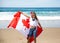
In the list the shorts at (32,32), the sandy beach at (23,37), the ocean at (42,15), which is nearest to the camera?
the shorts at (32,32)

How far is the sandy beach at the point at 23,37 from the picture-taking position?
122 inches

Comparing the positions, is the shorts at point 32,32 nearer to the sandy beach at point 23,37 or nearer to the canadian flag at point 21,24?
the canadian flag at point 21,24

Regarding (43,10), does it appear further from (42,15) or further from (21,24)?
(21,24)

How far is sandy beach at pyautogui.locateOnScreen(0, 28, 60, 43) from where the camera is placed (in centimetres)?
311

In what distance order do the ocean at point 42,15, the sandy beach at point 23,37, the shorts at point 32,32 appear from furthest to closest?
the ocean at point 42,15 < the sandy beach at point 23,37 < the shorts at point 32,32

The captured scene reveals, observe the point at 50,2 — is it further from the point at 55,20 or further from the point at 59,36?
the point at 59,36

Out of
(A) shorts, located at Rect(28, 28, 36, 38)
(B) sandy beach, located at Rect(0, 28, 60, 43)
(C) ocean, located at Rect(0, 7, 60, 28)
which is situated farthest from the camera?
(C) ocean, located at Rect(0, 7, 60, 28)

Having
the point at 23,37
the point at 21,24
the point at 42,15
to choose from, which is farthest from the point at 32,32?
the point at 42,15

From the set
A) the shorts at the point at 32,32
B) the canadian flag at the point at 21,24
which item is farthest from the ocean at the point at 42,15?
the shorts at the point at 32,32

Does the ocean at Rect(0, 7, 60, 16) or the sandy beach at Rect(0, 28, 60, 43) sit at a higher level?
the ocean at Rect(0, 7, 60, 16)

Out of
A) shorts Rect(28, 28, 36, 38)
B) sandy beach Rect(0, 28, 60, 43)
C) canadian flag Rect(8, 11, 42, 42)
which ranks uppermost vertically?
canadian flag Rect(8, 11, 42, 42)

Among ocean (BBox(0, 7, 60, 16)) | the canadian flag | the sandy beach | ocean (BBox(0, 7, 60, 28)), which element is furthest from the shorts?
ocean (BBox(0, 7, 60, 16))

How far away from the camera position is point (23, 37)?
3.11 meters

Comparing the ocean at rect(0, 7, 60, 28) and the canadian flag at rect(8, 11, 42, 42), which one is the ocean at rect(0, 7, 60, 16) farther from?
the canadian flag at rect(8, 11, 42, 42)
